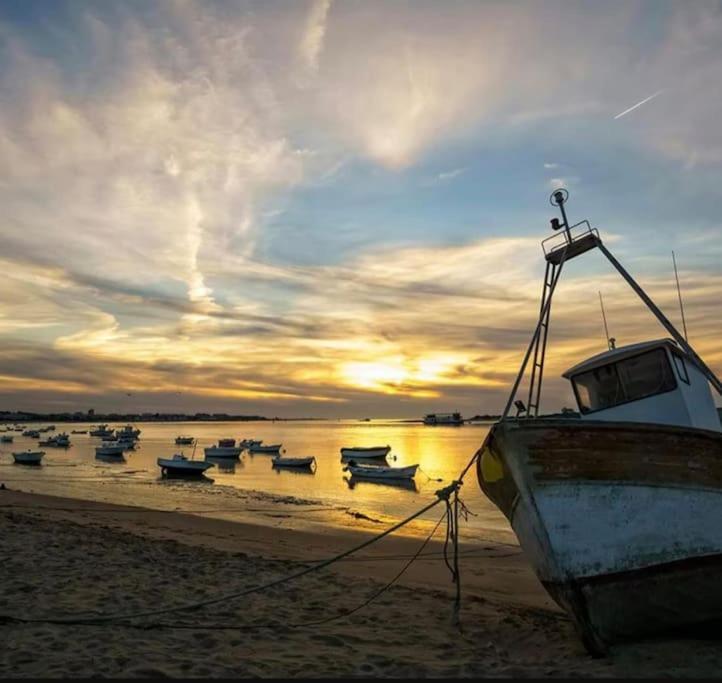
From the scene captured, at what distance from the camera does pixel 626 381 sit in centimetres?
1055

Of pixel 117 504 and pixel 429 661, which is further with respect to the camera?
pixel 117 504

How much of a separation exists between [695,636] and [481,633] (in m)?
2.89

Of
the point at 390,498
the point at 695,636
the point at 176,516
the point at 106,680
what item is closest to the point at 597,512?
the point at 695,636

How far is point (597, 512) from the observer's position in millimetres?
7773

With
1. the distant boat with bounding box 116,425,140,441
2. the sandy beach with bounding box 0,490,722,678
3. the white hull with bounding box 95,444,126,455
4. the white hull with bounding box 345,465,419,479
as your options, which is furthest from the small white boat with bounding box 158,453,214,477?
the distant boat with bounding box 116,425,140,441

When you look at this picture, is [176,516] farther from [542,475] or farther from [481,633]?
[542,475]

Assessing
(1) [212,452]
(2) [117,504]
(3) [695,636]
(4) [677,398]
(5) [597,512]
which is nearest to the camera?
(5) [597,512]

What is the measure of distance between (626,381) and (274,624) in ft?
22.9

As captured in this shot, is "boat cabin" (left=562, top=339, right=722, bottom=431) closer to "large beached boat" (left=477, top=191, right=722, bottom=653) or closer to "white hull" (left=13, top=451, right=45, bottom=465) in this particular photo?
"large beached boat" (left=477, top=191, right=722, bottom=653)

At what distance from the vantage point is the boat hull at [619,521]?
7.78 m

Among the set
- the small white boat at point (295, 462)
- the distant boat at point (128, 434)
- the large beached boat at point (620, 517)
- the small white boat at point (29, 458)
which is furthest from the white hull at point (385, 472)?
the distant boat at point (128, 434)

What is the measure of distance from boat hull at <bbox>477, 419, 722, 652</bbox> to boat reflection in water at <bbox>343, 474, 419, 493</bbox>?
3702 centimetres

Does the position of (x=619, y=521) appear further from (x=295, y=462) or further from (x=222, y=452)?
(x=222, y=452)

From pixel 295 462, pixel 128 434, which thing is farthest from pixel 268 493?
pixel 128 434
